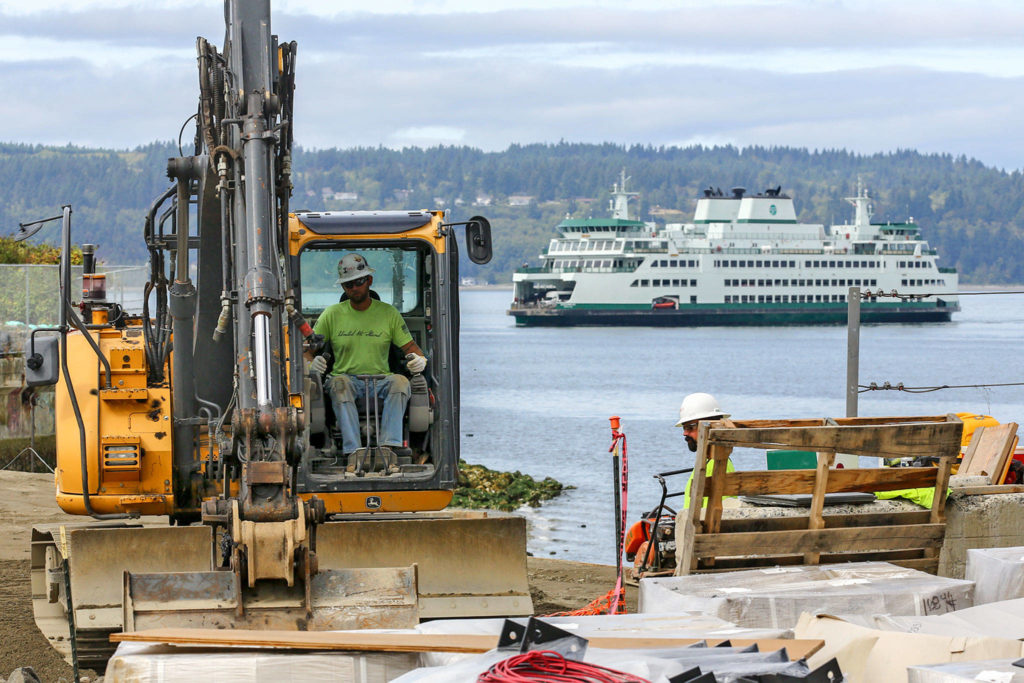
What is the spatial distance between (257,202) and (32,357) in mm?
2212

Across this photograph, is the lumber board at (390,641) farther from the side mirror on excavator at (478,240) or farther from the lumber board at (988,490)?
the side mirror on excavator at (478,240)

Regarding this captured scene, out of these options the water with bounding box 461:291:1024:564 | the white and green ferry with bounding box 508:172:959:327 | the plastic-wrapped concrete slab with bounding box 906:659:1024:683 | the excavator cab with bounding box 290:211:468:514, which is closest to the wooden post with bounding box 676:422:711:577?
the excavator cab with bounding box 290:211:468:514

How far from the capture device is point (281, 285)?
7.09m

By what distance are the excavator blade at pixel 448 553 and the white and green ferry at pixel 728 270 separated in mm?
92408

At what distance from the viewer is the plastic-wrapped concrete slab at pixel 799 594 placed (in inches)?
242

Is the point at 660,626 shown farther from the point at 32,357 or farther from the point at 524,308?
the point at 524,308

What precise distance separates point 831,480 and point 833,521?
0.22 m

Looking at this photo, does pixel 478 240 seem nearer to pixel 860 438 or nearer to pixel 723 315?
pixel 860 438

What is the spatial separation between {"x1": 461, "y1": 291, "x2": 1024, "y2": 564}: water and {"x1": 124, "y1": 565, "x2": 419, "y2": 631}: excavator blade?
1069 cm

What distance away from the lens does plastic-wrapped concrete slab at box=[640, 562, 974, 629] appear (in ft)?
20.1

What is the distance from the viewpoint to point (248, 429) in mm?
6316

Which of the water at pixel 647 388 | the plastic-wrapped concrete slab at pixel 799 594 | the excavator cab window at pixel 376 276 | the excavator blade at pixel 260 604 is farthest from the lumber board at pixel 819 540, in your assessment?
the water at pixel 647 388

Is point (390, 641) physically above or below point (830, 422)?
below

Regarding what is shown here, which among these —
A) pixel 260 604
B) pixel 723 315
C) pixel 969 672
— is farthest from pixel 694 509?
pixel 723 315
